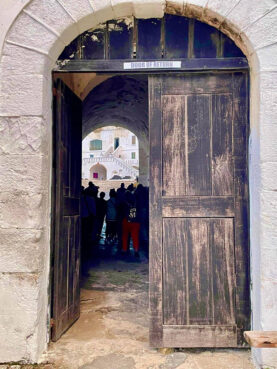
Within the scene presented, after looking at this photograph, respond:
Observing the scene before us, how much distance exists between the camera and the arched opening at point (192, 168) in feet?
10.3

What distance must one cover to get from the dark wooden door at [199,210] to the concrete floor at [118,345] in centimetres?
13

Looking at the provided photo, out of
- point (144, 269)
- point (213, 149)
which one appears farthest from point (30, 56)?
point (144, 269)

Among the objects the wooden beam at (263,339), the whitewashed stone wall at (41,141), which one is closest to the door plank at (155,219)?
the whitewashed stone wall at (41,141)

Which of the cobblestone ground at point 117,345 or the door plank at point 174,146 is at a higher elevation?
the door plank at point 174,146

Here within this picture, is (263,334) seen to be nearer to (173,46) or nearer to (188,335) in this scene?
(188,335)

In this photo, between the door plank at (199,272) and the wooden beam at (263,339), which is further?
the door plank at (199,272)

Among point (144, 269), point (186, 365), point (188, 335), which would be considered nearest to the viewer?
point (186, 365)

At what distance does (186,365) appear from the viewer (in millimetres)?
2908

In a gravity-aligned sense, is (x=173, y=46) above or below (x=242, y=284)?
above

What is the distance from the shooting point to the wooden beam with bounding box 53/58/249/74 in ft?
10.5

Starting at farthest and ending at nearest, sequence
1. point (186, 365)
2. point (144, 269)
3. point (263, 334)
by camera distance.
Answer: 1. point (144, 269)
2. point (186, 365)
3. point (263, 334)

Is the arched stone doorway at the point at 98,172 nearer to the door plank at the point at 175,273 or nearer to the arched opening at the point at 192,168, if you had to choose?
the arched opening at the point at 192,168

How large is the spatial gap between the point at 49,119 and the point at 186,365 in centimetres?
248

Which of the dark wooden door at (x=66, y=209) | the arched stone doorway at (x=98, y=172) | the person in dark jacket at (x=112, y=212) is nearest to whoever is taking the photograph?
the dark wooden door at (x=66, y=209)
